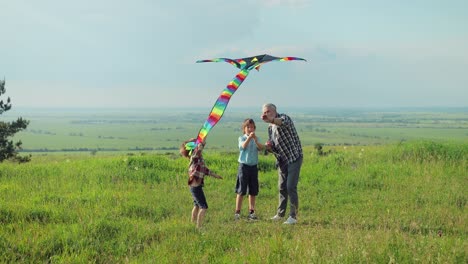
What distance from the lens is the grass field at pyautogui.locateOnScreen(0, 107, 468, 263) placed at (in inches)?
231

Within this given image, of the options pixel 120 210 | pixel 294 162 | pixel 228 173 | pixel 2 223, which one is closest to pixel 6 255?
pixel 2 223

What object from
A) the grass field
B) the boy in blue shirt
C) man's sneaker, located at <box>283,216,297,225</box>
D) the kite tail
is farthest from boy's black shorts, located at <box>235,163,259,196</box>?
the kite tail

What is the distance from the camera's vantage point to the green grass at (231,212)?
5.88m

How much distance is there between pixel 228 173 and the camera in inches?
581

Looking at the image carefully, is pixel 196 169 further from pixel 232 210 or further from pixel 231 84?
pixel 232 210

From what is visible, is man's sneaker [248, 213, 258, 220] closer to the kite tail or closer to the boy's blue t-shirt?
the boy's blue t-shirt

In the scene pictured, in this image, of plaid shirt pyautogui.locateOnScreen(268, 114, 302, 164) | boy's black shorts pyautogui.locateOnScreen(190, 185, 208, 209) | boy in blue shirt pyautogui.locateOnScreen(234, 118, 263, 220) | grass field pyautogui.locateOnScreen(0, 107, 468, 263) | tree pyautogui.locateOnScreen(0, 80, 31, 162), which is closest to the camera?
grass field pyautogui.locateOnScreen(0, 107, 468, 263)

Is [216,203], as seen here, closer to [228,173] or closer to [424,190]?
[228,173]

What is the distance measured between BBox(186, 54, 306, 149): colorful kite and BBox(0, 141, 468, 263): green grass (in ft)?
5.89

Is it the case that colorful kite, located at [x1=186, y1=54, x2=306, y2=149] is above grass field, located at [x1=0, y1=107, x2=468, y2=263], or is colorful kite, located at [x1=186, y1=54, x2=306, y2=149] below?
above

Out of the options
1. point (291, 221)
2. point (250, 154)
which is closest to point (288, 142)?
point (250, 154)

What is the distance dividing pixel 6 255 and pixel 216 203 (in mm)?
5648

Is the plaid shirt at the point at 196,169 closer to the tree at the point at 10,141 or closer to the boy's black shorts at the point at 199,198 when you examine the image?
the boy's black shorts at the point at 199,198

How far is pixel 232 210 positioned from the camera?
1030 cm
